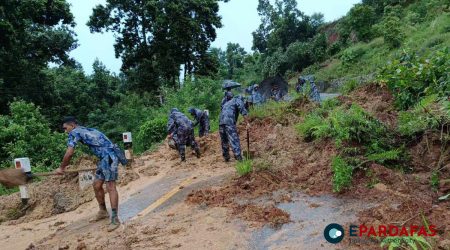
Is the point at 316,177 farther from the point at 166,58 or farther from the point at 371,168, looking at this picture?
the point at 166,58

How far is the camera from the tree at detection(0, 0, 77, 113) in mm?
15469

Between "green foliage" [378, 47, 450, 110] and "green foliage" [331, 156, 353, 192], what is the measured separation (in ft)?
6.06

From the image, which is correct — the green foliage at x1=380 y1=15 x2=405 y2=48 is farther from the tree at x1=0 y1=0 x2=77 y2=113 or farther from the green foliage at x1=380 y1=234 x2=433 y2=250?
the green foliage at x1=380 y1=234 x2=433 y2=250

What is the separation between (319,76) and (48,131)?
26653 mm

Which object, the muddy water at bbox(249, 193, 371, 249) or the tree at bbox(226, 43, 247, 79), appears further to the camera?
the tree at bbox(226, 43, 247, 79)

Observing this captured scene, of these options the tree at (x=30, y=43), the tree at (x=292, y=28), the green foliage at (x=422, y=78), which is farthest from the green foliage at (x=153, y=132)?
the tree at (x=292, y=28)

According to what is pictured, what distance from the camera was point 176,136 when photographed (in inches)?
406

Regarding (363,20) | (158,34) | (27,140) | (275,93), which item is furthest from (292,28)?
(27,140)

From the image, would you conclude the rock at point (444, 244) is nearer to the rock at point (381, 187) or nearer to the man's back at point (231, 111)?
the rock at point (381, 187)

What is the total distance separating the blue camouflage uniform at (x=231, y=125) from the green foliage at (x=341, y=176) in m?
3.20

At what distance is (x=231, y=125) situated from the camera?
886 centimetres

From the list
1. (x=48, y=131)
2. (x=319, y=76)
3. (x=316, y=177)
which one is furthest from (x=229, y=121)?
(x=319, y=76)

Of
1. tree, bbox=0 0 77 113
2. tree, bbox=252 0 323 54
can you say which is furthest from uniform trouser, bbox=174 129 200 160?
tree, bbox=252 0 323 54

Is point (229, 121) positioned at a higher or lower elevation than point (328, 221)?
higher
